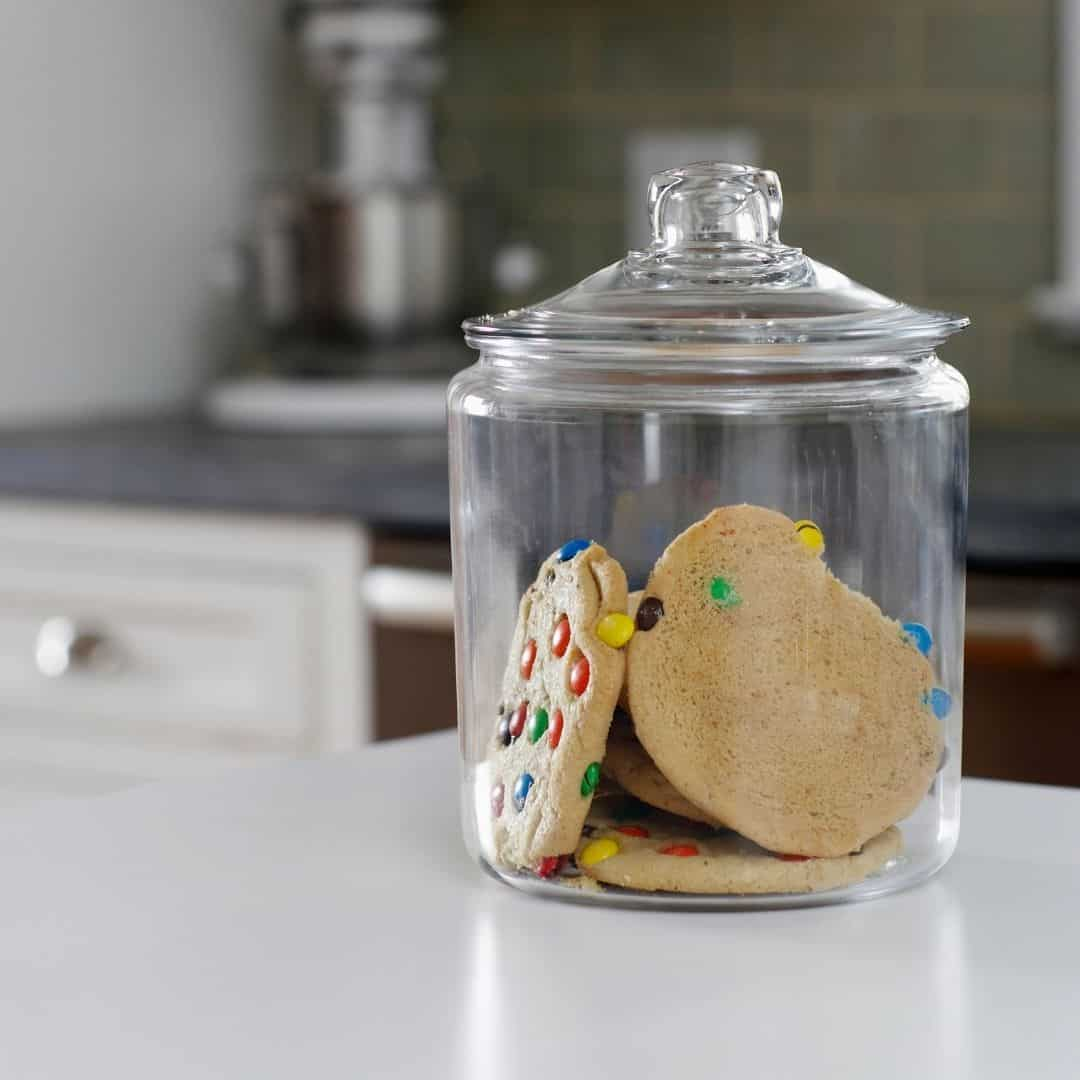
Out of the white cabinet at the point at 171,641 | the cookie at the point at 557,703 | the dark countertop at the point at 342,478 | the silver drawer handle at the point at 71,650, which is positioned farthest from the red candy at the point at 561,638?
the silver drawer handle at the point at 71,650

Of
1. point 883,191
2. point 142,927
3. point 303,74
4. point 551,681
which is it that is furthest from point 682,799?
point 303,74

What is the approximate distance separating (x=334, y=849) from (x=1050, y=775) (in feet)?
3.08

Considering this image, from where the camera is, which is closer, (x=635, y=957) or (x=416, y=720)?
(x=635, y=957)

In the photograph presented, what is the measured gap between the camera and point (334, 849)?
2.21ft

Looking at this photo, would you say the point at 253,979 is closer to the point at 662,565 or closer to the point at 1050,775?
the point at 662,565

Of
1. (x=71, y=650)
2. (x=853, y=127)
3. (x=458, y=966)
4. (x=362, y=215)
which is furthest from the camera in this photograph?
(x=853, y=127)

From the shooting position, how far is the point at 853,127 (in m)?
2.21

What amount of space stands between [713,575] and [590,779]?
0.08m

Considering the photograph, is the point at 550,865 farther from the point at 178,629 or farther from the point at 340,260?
the point at 340,260

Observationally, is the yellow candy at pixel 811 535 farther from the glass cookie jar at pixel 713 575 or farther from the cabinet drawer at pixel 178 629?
the cabinet drawer at pixel 178 629

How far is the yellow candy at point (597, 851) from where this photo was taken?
0.61 metres

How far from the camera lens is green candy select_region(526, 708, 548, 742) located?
612mm

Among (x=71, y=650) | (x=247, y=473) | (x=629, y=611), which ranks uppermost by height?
(x=629, y=611)

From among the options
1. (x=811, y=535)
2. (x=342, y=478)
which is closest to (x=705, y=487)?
(x=811, y=535)
